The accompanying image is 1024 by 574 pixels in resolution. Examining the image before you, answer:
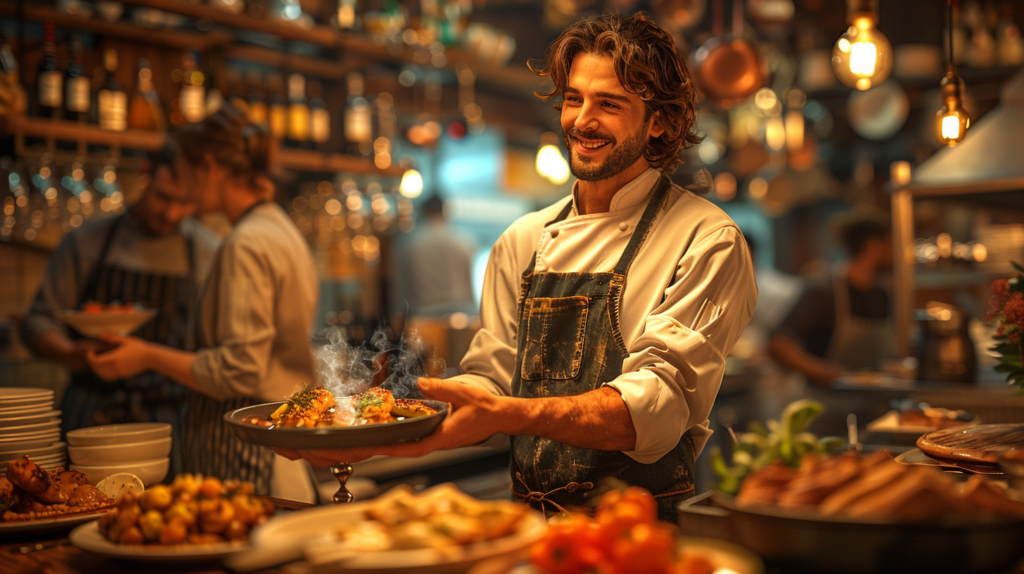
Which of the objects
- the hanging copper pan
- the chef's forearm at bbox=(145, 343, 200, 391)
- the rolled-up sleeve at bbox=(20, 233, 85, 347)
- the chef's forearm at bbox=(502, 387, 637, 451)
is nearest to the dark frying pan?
the chef's forearm at bbox=(502, 387, 637, 451)

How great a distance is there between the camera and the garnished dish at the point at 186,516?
3.94 ft

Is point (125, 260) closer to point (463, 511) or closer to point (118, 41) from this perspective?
point (118, 41)

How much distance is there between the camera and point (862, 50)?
2.28m

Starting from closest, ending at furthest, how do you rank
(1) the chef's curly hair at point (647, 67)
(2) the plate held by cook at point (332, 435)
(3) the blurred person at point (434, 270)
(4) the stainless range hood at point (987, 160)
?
(2) the plate held by cook at point (332, 435), (1) the chef's curly hair at point (647, 67), (4) the stainless range hood at point (987, 160), (3) the blurred person at point (434, 270)

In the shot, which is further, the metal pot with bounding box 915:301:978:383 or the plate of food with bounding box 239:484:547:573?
the metal pot with bounding box 915:301:978:383

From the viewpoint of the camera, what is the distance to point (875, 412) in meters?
3.54

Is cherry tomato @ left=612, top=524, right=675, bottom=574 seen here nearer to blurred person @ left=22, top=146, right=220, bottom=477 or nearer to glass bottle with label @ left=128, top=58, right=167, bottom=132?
blurred person @ left=22, top=146, right=220, bottom=477

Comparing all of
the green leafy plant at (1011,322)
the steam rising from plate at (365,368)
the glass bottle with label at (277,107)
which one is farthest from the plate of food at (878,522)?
the glass bottle with label at (277,107)

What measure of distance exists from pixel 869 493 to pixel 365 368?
1654mm

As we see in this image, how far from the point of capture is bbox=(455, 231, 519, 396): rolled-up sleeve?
193 centimetres

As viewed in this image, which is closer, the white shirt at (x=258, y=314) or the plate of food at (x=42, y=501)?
the plate of food at (x=42, y=501)

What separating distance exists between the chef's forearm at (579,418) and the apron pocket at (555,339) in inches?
9.9

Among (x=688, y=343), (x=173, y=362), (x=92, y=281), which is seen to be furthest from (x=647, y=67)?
(x=92, y=281)

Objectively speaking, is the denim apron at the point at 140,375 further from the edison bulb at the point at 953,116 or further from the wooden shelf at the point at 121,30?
the edison bulb at the point at 953,116
